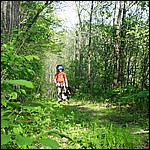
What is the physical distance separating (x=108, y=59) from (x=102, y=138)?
10376 millimetres

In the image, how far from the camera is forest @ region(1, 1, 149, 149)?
1.78 meters

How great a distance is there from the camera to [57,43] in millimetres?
12922

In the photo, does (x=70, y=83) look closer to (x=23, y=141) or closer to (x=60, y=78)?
(x=60, y=78)

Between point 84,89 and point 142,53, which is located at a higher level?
point 142,53

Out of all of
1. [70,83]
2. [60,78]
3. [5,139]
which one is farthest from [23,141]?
[70,83]

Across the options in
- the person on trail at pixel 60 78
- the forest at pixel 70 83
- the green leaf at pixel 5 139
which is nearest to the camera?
the green leaf at pixel 5 139

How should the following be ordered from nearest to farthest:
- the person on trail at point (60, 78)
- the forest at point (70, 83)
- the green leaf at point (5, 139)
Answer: the green leaf at point (5, 139) < the forest at point (70, 83) < the person on trail at point (60, 78)

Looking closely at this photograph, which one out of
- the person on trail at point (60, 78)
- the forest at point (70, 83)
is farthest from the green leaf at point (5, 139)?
the person on trail at point (60, 78)

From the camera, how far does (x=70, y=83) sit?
61.7 ft

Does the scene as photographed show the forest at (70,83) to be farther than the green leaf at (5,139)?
Yes

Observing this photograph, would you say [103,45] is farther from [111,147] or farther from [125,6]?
[111,147]

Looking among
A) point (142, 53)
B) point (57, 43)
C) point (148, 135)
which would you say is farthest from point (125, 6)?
point (148, 135)

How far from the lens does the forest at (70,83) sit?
1.78m

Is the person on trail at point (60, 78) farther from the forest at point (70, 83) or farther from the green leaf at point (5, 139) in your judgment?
the green leaf at point (5, 139)
